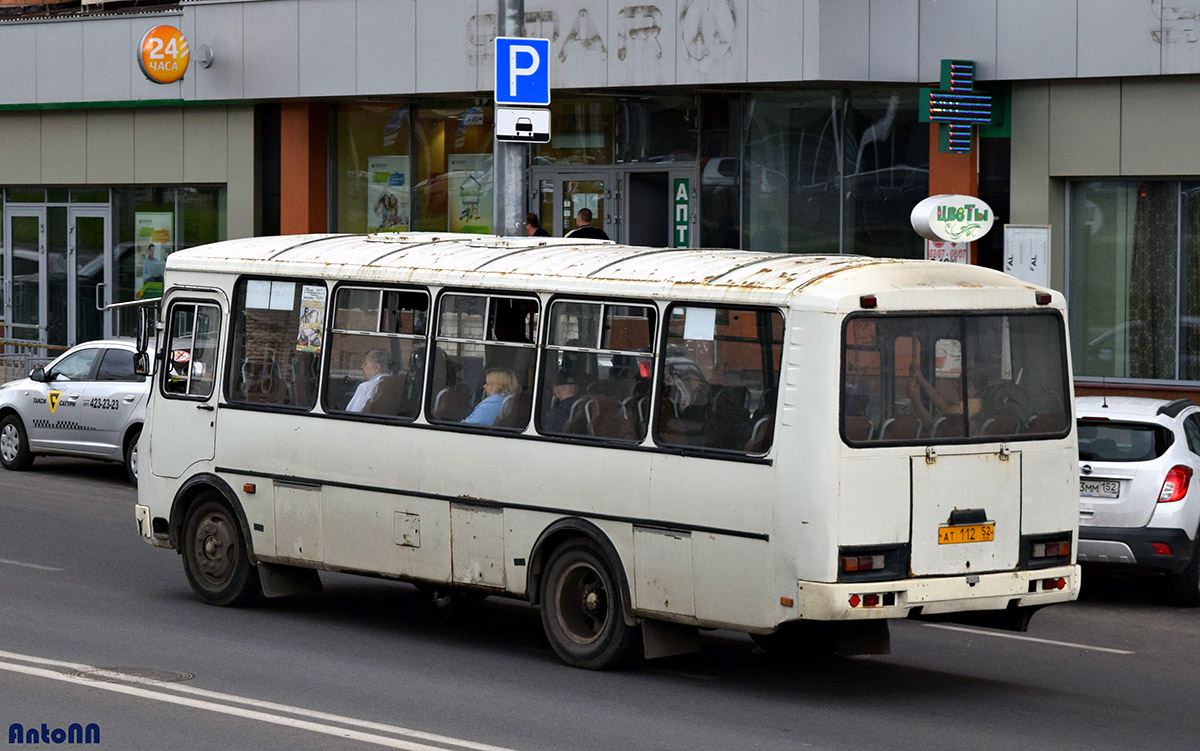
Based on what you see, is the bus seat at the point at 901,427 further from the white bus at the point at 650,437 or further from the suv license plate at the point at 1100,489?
the suv license plate at the point at 1100,489

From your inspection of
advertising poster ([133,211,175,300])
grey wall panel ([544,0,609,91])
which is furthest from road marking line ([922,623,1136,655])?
advertising poster ([133,211,175,300])

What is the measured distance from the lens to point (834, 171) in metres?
22.2

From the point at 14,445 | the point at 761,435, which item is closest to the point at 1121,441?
the point at 761,435

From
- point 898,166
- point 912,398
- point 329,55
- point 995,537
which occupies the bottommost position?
point 995,537

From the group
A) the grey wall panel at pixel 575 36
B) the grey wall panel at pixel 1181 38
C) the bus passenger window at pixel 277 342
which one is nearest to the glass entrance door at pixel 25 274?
the grey wall panel at pixel 575 36

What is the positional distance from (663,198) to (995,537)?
15127 mm

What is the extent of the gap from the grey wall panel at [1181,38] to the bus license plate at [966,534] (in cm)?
1117

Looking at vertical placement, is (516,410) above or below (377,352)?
below

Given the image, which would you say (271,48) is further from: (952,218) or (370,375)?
(370,375)

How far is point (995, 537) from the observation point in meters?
9.35

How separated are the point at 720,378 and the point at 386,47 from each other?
1676 cm

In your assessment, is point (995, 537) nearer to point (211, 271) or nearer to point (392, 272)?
point (392, 272)

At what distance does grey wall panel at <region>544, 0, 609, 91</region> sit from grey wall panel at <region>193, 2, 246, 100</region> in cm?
580

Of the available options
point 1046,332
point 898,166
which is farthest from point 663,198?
point 1046,332
